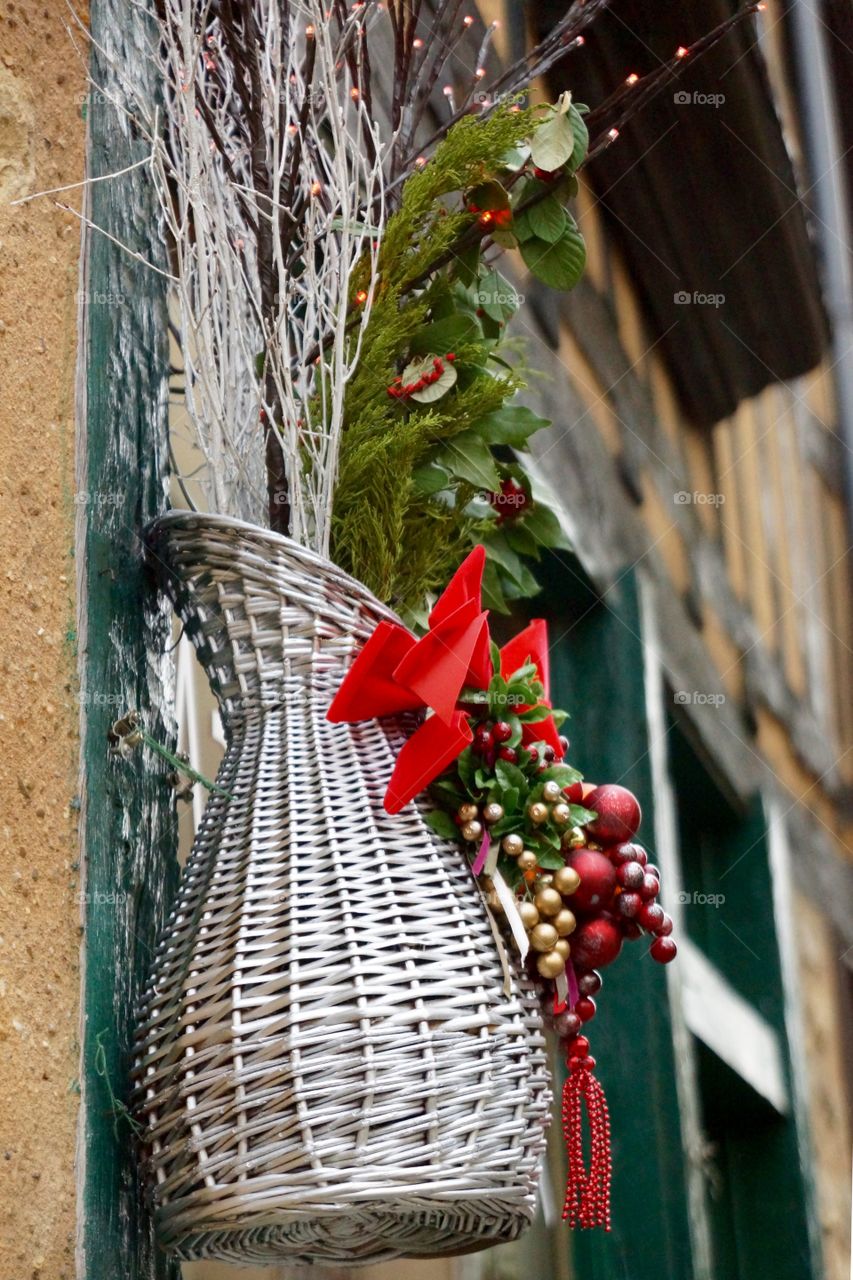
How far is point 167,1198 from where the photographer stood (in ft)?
2.73

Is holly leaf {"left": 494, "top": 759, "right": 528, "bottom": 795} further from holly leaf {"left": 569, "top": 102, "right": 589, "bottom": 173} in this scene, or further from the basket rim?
holly leaf {"left": 569, "top": 102, "right": 589, "bottom": 173}

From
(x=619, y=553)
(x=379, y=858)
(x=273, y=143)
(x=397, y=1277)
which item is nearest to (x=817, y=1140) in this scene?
(x=397, y=1277)

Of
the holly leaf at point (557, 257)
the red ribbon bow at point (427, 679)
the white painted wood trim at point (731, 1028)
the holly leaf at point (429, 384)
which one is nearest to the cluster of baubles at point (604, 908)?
the red ribbon bow at point (427, 679)

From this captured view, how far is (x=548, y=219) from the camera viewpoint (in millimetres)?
1176

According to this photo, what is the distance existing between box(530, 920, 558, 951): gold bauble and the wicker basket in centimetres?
3

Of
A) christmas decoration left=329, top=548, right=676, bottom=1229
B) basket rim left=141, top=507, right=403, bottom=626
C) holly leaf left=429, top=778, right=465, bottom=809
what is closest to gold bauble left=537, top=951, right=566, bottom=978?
christmas decoration left=329, top=548, right=676, bottom=1229

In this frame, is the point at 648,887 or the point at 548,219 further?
the point at 548,219

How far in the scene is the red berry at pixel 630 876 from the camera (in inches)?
35.7

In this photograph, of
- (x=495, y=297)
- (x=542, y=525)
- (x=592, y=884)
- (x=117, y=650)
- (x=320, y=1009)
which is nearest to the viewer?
(x=320, y=1009)

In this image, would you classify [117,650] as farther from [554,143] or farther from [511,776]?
[554,143]

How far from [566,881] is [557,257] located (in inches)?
20.8

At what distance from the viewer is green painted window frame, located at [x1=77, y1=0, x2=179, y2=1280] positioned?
2.97 feet

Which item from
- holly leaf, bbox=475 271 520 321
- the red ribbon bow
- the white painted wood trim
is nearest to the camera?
the red ribbon bow

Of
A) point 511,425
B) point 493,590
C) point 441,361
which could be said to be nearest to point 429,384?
point 441,361
